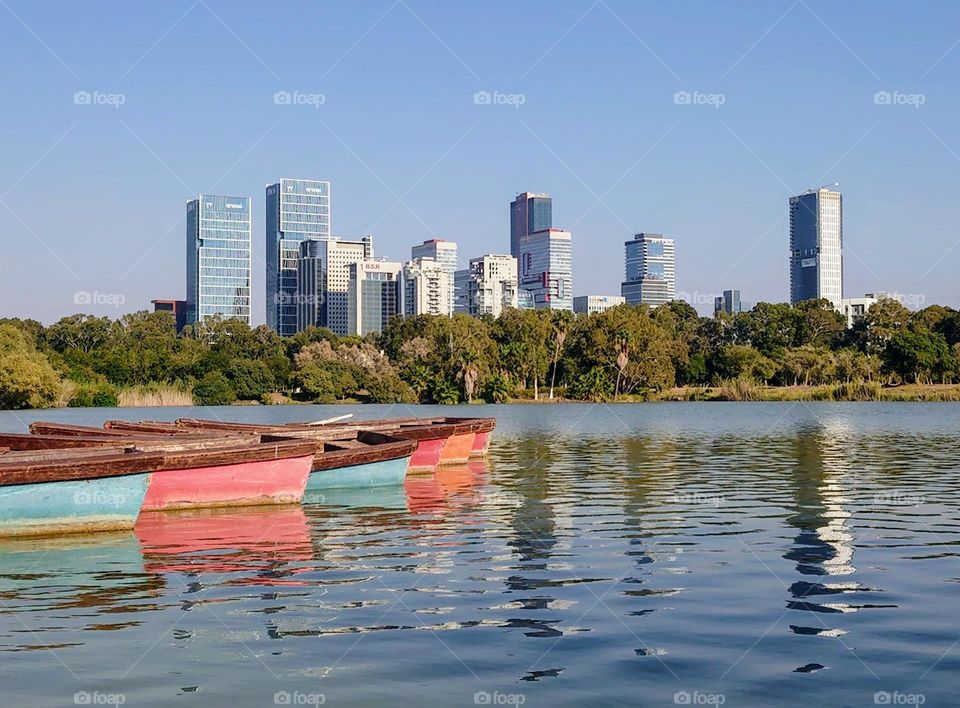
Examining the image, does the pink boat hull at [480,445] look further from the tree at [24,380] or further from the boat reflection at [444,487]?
the tree at [24,380]

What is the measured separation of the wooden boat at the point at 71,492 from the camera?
16281 millimetres

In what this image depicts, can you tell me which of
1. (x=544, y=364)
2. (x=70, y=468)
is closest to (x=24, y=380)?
(x=544, y=364)

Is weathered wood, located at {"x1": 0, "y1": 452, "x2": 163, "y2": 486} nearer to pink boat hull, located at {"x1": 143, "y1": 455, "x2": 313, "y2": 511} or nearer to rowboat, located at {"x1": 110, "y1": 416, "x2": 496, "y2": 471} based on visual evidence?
pink boat hull, located at {"x1": 143, "y1": 455, "x2": 313, "y2": 511}

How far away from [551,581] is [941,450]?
28.5 m

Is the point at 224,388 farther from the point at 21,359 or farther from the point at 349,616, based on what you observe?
the point at 349,616

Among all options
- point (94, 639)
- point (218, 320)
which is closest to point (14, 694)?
point (94, 639)

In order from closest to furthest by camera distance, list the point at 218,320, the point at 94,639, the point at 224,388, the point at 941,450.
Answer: the point at 94,639 < the point at 941,450 < the point at 224,388 < the point at 218,320

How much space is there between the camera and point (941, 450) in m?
37.1

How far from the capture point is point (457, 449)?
108 feet

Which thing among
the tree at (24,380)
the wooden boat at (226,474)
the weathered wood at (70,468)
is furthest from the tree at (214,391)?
the weathered wood at (70,468)

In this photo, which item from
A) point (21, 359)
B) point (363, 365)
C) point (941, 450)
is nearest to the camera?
point (941, 450)

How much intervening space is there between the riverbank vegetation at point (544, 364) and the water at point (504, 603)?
8839 centimetres

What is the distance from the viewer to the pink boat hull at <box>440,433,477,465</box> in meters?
Result: 32.3

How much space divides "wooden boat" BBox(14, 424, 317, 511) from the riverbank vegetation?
84748mm
